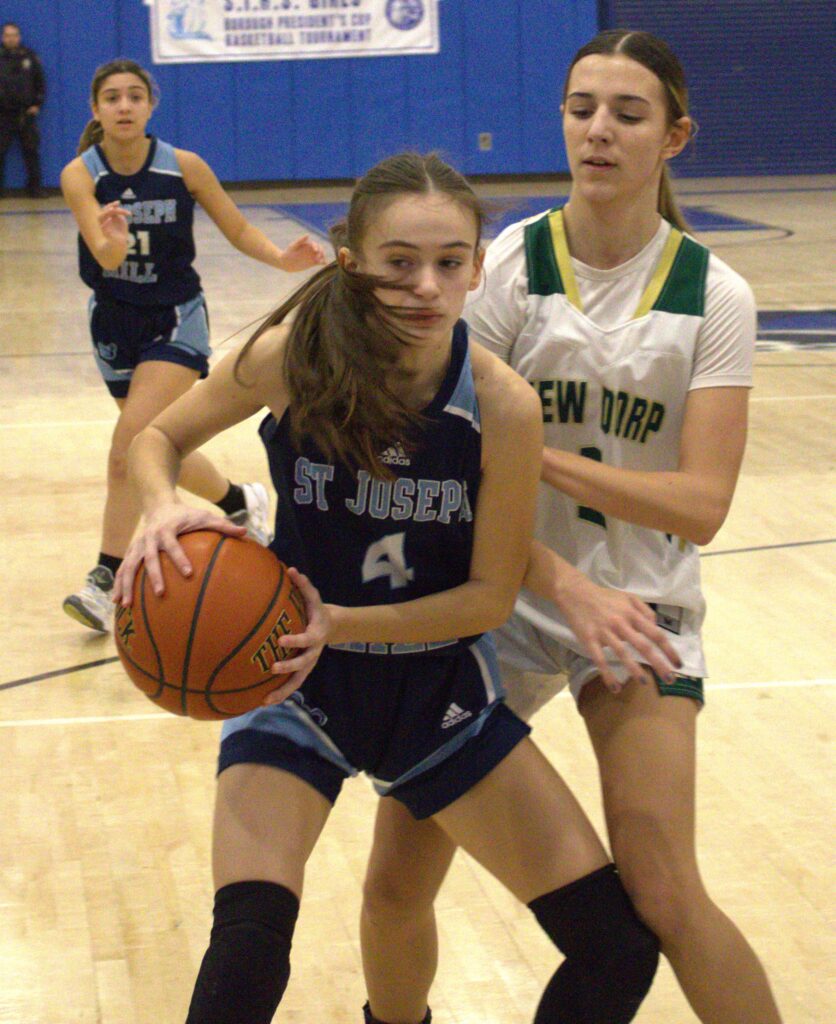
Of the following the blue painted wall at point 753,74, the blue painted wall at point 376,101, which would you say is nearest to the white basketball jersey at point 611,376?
the blue painted wall at point 376,101

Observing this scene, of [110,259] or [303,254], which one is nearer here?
[303,254]

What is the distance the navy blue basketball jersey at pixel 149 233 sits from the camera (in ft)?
16.2

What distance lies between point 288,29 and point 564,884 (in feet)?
53.3

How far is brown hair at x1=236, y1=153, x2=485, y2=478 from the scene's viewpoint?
6.82ft

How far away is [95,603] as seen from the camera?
15.1 feet

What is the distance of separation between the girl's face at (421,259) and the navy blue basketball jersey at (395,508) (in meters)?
0.10

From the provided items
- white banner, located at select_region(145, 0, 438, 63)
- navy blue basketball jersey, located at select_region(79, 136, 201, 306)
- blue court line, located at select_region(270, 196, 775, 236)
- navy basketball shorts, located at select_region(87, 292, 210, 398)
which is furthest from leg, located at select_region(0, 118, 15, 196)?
navy basketball shorts, located at select_region(87, 292, 210, 398)

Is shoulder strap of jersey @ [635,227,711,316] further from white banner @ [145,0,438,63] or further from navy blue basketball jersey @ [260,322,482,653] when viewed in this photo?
white banner @ [145,0,438,63]

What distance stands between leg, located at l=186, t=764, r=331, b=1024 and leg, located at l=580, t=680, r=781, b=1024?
0.43 meters

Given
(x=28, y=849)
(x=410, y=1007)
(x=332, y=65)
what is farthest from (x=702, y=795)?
(x=332, y=65)

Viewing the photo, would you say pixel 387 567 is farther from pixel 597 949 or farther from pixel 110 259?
pixel 110 259

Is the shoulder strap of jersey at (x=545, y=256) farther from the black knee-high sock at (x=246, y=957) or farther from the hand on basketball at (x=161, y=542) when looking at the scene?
the black knee-high sock at (x=246, y=957)

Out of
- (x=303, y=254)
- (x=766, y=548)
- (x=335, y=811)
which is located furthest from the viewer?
(x=766, y=548)

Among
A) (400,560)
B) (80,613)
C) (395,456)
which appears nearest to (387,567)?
(400,560)
